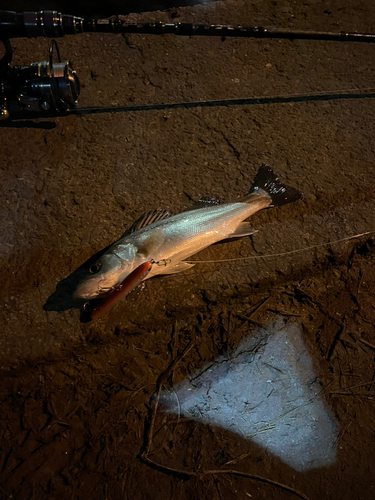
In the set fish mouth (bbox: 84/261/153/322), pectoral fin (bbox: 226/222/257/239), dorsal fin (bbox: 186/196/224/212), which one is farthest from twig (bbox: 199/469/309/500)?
dorsal fin (bbox: 186/196/224/212)

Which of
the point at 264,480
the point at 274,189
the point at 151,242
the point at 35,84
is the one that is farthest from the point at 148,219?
the point at 264,480

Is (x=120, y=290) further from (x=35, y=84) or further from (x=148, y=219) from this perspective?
(x=35, y=84)

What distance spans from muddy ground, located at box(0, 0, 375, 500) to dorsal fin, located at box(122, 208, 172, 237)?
152 millimetres

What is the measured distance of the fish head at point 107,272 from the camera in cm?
277

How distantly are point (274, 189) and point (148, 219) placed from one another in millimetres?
1238

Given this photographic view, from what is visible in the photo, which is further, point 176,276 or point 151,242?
point 176,276

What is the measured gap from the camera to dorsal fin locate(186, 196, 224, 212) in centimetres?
349

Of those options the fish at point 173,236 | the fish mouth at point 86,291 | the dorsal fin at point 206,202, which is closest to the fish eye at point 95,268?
the fish at point 173,236

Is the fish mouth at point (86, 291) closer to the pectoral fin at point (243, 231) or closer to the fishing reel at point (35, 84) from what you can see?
the pectoral fin at point (243, 231)

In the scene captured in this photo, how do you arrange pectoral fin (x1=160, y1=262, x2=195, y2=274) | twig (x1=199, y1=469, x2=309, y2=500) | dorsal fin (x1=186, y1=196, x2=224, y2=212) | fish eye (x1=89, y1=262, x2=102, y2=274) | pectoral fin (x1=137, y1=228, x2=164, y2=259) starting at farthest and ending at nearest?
1. dorsal fin (x1=186, y1=196, x2=224, y2=212)
2. pectoral fin (x1=160, y1=262, x2=195, y2=274)
3. pectoral fin (x1=137, y1=228, x2=164, y2=259)
4. fish eye (x1=89, y1=262, x2=102, y2=274)
5. twig (x1=199, y1=469, x2=309, y2=500)

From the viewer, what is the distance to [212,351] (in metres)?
3.11

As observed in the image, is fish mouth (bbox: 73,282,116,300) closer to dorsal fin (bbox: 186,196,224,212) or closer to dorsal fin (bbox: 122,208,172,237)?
dorsal fin (bbox: 122,208,172,237)

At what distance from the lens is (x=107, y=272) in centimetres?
282

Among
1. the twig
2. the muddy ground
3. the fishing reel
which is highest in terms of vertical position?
the fishing reel
